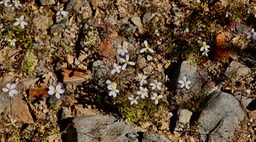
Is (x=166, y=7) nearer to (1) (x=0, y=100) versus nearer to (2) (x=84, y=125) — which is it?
(2) (x=84, y=125)

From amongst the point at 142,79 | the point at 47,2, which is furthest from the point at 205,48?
the point at 47,2

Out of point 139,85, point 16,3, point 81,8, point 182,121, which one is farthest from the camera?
point 81,8

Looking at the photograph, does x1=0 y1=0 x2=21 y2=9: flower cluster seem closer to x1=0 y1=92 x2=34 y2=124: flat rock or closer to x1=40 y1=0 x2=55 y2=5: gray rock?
x1=40 y1=0 x2=55 y2=5: gray rock

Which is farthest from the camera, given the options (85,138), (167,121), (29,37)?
(29,37)

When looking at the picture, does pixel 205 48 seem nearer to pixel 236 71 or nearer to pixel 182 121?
pixel 236 71

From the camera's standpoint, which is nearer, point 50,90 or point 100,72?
point 50,90

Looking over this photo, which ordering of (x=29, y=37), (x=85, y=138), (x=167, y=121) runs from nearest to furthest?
1. (x=85, y=138)
2. (x=167, y=121)
3. (x=29, y=37)

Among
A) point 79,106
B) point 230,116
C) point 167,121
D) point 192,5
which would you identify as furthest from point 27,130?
Answer: point 192,5
